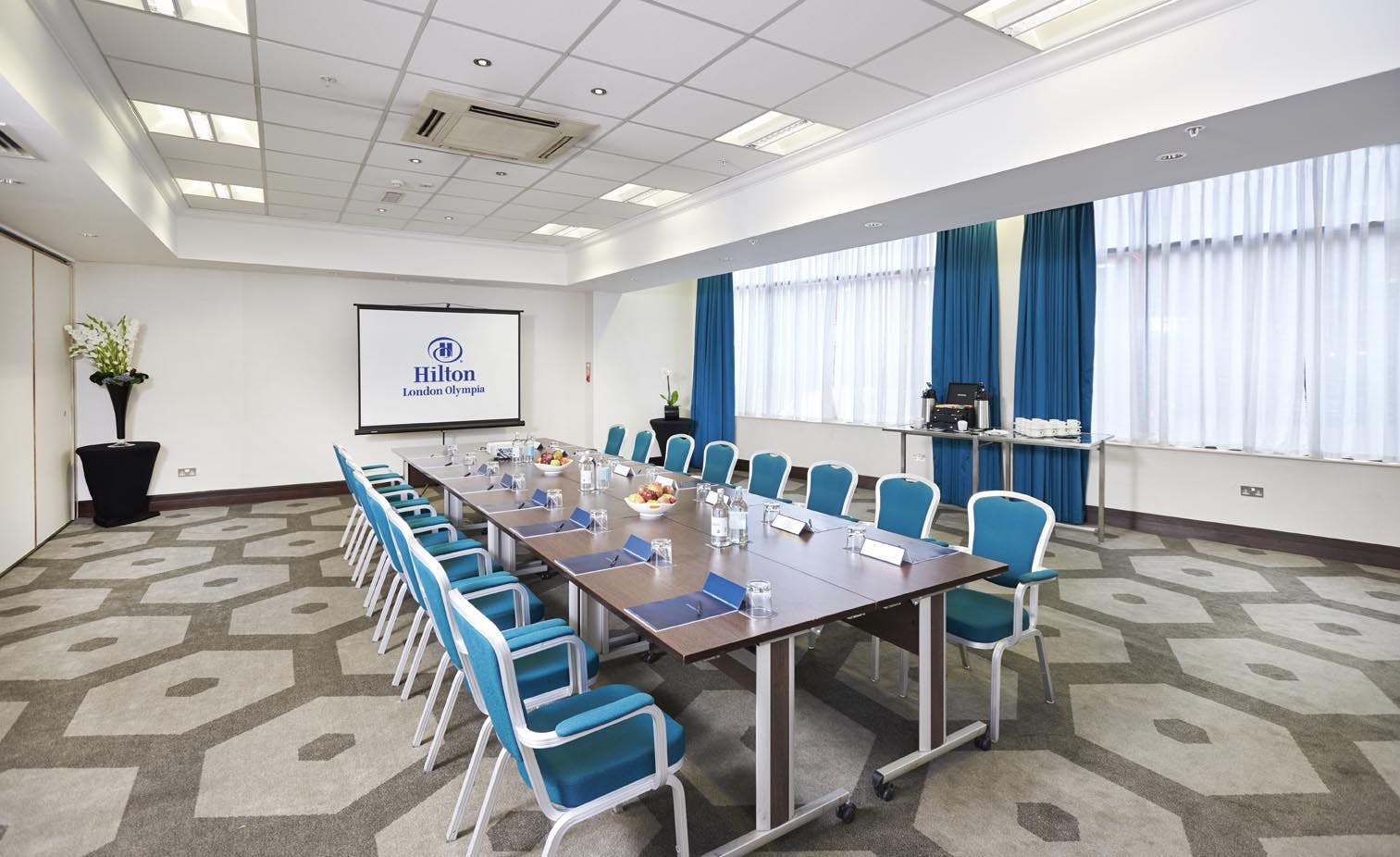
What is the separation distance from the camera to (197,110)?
4.31 meters

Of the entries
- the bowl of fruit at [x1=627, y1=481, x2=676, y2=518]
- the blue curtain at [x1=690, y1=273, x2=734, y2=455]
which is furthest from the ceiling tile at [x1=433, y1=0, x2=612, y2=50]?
the blue curtain at [x1=690, y1=273, x2=734, y2=455]

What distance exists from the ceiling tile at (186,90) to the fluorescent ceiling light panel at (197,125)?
197 mm

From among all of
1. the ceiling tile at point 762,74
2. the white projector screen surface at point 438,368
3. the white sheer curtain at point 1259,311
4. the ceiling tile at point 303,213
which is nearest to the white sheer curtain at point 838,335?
the white sheer curtain at point 1259,311

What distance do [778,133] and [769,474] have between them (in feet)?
7.97

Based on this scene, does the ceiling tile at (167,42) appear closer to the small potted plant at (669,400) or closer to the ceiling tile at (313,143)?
the ceiling tile at (313,143)

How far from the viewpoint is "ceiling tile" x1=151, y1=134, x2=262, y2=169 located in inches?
192

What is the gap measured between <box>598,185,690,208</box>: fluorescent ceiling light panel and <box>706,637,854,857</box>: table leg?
16.4 ft

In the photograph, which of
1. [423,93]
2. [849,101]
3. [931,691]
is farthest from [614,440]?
[931,691]

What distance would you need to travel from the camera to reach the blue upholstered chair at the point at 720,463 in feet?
18.6

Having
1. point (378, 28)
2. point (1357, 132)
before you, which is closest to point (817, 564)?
point (378, 28)

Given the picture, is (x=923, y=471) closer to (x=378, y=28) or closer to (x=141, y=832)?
(x=378, y=28)

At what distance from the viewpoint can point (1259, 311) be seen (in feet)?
18.7

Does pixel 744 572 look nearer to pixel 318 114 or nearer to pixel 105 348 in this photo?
pixel 318 114

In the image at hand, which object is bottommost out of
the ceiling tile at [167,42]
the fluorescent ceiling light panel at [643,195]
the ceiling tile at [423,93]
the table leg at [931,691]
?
the table leg at [931,691]
